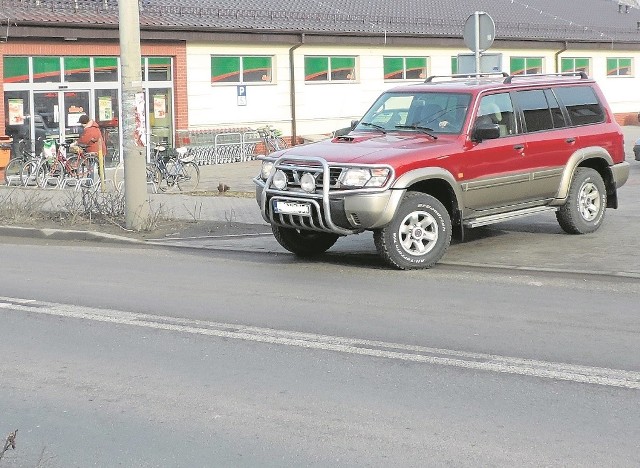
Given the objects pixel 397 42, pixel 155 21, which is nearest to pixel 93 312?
pixel 155 21

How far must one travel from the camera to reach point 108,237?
14.8 metres

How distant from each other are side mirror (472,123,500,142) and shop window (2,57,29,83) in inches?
644

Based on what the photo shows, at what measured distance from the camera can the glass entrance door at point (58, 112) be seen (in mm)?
26938

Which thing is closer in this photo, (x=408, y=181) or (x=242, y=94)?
(x=408, y=181)

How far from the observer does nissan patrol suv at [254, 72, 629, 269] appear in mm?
11430

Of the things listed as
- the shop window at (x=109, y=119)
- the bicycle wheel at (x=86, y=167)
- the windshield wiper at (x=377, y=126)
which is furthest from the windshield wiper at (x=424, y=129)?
the shop window at (x=109, y=119)

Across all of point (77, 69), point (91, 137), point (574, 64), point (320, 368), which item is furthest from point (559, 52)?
point (320, 368)

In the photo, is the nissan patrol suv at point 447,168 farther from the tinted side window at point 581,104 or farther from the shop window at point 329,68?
the shop window at point 329,68

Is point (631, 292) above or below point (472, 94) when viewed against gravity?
below

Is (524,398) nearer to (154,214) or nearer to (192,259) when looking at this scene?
(192,259)

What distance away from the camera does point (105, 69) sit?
28.4 meters

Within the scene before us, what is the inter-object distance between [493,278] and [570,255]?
173 cm

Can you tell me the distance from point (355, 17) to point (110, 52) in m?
10.1

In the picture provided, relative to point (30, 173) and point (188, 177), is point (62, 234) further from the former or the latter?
point (30, 173)
